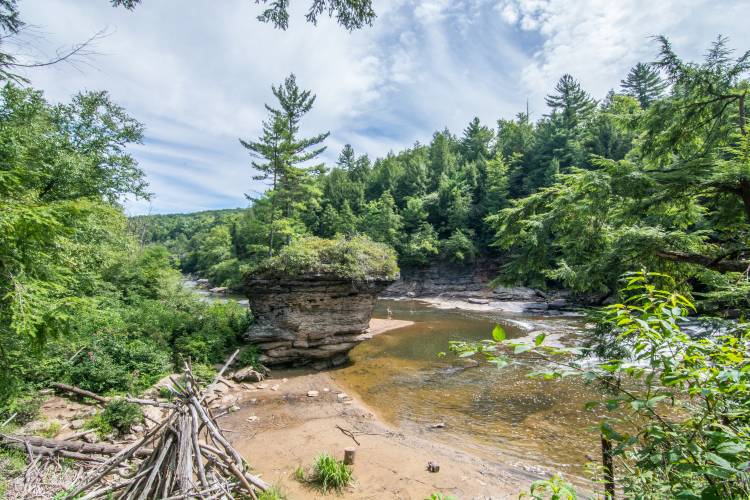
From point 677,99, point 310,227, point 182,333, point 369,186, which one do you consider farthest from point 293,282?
point 369,186

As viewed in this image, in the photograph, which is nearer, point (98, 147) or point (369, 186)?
point (98, 147)

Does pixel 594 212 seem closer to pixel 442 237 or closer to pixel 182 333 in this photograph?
pixel 182 333

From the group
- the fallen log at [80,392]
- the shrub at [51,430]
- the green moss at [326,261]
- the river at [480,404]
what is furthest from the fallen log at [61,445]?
the green moss at [326,261]

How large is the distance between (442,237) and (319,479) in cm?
4271

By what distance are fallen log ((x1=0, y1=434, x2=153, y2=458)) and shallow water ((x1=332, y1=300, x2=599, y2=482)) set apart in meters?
6.09

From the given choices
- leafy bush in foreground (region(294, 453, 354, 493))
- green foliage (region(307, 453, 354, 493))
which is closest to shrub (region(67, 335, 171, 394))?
leafy bush in foreground (region(294, 453, 354, 493))

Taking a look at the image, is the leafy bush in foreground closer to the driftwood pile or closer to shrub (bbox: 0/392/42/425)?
the driftwood pile

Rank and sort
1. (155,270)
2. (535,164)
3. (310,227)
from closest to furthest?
(155,270) → (535,164) → (310,227)

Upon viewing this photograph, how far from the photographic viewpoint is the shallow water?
24.6ft

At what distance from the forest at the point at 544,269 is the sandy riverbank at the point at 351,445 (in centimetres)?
67

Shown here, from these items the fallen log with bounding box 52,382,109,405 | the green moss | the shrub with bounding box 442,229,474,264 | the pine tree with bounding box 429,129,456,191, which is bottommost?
the fallen log with bounding box 52,382,109,405

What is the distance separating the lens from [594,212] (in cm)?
621

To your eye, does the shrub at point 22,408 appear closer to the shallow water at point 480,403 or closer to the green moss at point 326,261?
the green moss at point 326,261

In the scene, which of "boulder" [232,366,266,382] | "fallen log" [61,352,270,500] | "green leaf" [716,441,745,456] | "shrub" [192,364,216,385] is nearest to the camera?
"green leaf" [716,441,745,456]
